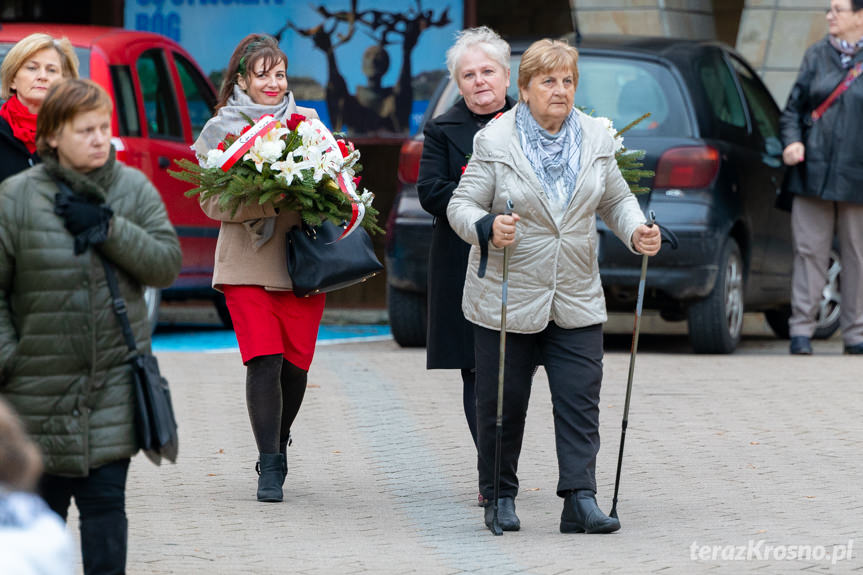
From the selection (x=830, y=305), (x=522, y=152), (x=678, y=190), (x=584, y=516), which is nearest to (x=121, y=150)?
(x=678, y=190)

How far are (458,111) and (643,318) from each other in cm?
700

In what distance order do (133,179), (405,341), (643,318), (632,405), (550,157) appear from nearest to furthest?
(133,179), (550,157), (632,405), (405,341), (643,318)

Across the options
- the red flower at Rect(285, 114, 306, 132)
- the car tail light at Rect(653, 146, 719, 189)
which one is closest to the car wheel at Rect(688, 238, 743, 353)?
the car tail light at Rect(653, 146, 719, 189)

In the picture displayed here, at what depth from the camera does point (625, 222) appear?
587cm

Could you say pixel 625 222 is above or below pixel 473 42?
below

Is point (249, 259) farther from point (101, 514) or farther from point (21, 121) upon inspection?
point (101, 514)

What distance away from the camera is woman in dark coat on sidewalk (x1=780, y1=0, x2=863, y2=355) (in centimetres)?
1036

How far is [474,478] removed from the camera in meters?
6.87

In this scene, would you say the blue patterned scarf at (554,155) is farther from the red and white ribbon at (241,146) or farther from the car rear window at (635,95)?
the car rear window at (635,95)

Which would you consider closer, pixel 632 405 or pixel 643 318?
pixel 632 405

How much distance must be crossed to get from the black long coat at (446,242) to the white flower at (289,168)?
1.75ft

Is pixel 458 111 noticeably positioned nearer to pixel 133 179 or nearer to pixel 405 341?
pixel 133 179

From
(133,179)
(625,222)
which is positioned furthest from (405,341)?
(133,179)

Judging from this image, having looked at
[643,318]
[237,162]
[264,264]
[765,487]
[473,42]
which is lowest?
[643,318]
